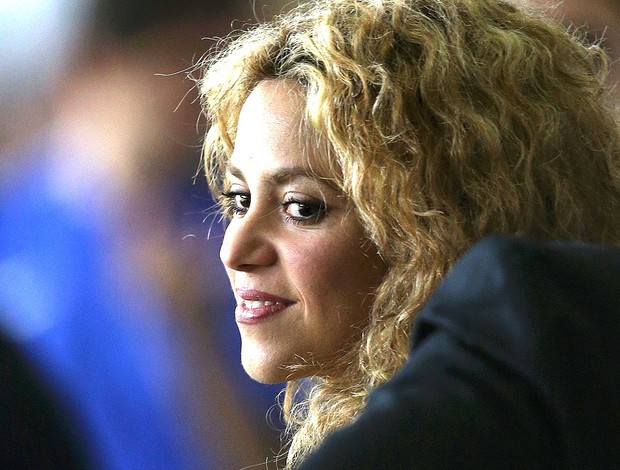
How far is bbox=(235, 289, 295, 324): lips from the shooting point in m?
1.10

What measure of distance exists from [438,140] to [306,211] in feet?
0.61

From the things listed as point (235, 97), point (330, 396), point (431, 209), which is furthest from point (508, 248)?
point (235, 97)

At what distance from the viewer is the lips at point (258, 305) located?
3.61ft

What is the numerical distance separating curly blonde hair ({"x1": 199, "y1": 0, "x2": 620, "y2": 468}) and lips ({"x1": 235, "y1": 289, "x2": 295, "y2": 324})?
0.11m

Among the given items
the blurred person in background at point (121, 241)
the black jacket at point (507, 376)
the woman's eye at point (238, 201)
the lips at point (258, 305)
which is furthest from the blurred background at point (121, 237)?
the black jacket at point (507, 376)

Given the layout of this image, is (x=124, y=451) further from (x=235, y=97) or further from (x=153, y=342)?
(x=235, y=97)

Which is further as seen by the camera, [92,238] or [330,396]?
[92,238]

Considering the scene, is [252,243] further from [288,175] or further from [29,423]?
[29,423]

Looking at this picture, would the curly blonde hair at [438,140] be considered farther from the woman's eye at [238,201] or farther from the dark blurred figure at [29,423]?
the dark blurred figure at [29,423]

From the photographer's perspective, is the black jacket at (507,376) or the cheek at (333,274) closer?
the black jacket at (507,376)

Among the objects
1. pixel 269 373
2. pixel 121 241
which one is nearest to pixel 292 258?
pixel 269 373

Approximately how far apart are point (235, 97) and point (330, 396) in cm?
44

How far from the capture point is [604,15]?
154cm

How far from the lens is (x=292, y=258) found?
107 cm
